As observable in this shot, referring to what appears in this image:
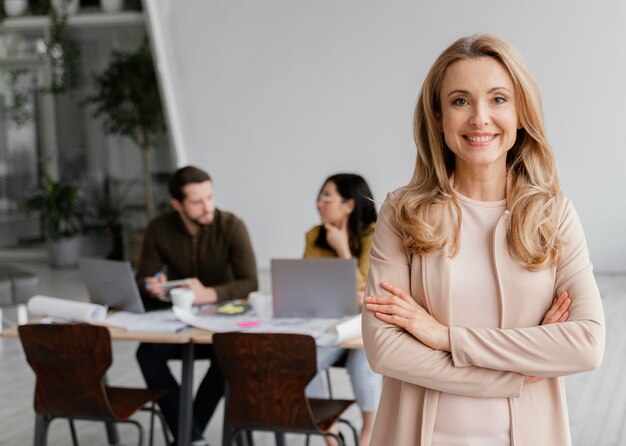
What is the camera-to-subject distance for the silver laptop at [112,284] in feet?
13.7

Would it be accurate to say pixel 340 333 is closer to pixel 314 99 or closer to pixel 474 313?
pixel 474 313

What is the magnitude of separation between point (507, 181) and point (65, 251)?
416 inches

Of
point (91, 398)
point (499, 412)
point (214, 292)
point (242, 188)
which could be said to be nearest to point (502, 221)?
point (499, 412)

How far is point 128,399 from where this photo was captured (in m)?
4.00

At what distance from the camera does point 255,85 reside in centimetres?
943

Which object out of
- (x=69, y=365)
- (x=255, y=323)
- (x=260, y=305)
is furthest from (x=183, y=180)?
(x=69, y=365)

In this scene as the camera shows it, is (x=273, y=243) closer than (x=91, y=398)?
No

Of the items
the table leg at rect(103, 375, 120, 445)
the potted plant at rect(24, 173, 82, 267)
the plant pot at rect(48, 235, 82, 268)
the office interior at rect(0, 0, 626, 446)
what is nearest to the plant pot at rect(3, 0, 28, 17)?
the office interior at rect(0, 0, 626, 446)

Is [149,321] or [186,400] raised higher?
[149,321]

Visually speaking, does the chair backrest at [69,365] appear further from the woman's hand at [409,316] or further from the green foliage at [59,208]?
the green foliage at [59,208]

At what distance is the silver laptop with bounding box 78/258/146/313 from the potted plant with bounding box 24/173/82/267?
25.3 feet

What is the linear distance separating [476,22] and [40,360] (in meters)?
5.52

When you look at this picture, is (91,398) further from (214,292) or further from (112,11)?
(112,11)

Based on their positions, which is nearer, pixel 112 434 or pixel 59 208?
pixel 112 434
